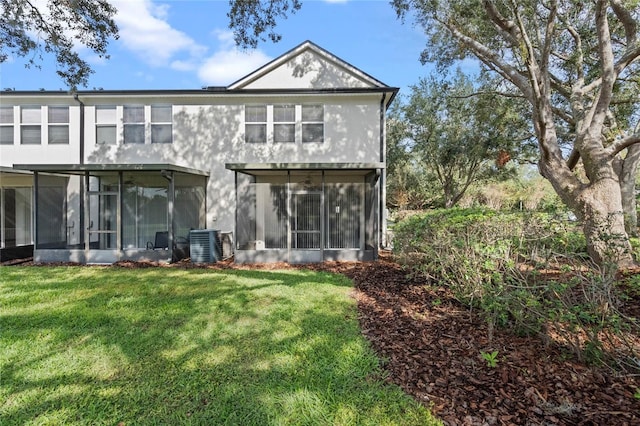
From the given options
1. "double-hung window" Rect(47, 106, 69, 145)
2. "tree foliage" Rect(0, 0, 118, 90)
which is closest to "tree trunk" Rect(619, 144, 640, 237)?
"tree foliage" Rect(0, 0, 118, 90)

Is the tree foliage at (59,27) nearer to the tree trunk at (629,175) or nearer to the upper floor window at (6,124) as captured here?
the upper floor window at (6,124)

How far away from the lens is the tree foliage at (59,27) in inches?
311

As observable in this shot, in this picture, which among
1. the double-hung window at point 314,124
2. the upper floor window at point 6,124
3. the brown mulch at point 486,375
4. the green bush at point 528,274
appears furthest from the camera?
the upper floor window at point 6,124

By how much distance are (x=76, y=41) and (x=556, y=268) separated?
1192 cm

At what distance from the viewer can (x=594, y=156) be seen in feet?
22.3

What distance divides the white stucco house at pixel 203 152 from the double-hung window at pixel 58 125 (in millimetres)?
39

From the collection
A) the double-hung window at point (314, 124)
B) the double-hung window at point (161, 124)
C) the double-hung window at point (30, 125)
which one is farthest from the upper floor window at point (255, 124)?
the double-hung window at point (30, 125)

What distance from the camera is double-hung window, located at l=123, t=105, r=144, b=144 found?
1234 cm

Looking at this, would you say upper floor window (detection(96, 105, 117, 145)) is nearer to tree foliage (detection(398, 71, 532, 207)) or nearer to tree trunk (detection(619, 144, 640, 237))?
tree foliage (detection(398, 71, 532, 207))

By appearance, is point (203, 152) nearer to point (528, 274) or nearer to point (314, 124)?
point (314, 124)

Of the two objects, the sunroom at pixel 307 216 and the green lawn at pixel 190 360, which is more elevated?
the sunroom at pixel 307 216

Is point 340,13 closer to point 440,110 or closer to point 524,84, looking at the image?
point 524,84

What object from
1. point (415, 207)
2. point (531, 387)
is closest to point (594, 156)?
point (531, 387)

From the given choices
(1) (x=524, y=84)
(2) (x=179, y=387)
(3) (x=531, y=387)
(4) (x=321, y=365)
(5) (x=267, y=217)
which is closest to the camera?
(3) (x=531, y=387)
